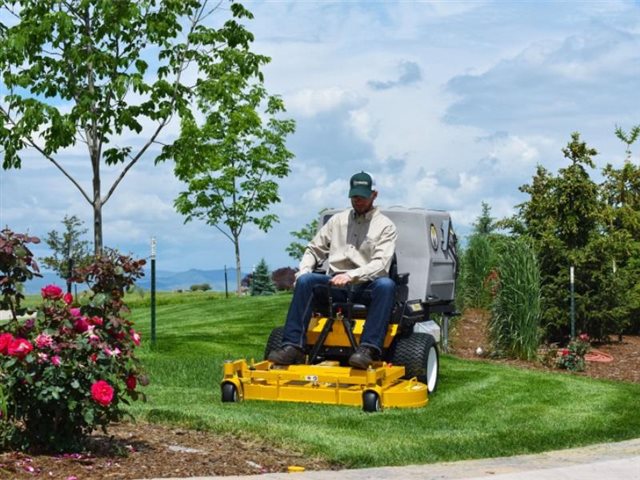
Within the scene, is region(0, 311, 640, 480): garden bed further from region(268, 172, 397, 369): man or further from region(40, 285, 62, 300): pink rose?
region(268, 172, 397, 369): man

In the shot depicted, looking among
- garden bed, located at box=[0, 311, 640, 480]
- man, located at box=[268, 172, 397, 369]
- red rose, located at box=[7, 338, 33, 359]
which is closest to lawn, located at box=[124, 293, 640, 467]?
garden bed, located at box=[0, 311, 640, 480]

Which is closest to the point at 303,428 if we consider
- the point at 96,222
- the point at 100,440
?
the point at 100,440

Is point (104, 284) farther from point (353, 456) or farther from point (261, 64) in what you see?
point (261, 64)

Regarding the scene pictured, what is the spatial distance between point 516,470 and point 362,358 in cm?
262

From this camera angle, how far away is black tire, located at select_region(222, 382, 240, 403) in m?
9.25

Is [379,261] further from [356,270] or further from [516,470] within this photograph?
[516,470]

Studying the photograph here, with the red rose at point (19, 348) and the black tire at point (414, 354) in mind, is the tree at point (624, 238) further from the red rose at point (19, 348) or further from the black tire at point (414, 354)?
the red rose at point (19, 348)

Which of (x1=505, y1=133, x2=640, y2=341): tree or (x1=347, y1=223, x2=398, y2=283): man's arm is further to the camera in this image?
(x1=505, y1=133, x2=640, y2=341): tree

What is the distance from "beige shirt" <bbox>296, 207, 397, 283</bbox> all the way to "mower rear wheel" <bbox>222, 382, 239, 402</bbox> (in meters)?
1.21

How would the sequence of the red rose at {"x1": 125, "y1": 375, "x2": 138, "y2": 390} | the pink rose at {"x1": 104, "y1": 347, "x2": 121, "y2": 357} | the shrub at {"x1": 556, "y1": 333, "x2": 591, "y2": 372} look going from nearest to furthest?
the pink rose at {"x1": 104, "y1": 347, "x2": 121, "y2": 357}, the red rose at {"x1": 125, "y1": 375, "x2": 138, "y2": 390}, the shrub at {"x1": 556, "y1": 333, "x2": 591, "y2": 372}

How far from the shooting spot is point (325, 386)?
9164 millimetres

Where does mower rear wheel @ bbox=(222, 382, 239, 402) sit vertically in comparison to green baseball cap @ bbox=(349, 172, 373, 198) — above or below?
below

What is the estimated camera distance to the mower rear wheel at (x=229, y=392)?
9.25 metres

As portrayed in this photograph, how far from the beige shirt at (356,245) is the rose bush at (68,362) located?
3223 millimetres
